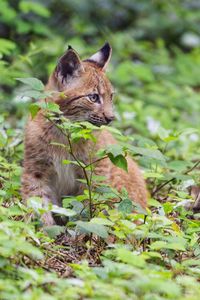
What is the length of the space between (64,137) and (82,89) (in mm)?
453

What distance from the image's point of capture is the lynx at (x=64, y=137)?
6922 mm

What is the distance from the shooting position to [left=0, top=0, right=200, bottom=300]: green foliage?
4.82 m

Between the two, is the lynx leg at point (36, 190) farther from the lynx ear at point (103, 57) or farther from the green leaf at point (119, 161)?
the lynx ear at point (103, 57)

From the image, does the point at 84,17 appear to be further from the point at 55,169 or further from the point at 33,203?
the point at 33,203

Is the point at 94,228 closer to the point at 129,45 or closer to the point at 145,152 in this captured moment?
the point at 145,152

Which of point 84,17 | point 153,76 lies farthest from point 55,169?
point 84,17

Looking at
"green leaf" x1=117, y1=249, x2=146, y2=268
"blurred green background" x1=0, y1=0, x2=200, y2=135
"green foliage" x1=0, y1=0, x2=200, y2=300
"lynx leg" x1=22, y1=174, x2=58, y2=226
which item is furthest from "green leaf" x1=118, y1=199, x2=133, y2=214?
→ "blurred green background" x1=0, y1=0, x2=200, y2=135

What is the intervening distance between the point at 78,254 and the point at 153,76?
319 inches

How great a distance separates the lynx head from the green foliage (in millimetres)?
418

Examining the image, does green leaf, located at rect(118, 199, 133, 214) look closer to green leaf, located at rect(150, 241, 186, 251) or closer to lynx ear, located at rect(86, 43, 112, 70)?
green leaf, located at rect(150, 241, 186, 251)

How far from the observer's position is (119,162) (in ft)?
19.6

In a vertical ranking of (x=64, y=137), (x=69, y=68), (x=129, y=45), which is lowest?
(x=129, y=45)

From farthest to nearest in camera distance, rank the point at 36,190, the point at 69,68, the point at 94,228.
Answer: the point at 69,68 < the point at 36,190 < the point at 94,228

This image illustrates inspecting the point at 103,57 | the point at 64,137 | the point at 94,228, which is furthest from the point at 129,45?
the point at 94,228
